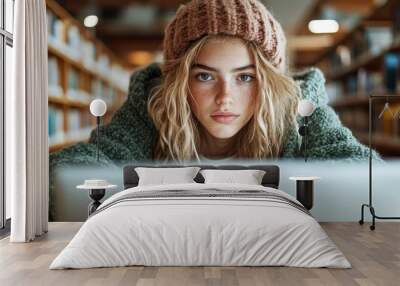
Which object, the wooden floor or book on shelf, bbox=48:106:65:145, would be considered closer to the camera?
the wooden floor

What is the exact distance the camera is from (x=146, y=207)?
4.60 meters

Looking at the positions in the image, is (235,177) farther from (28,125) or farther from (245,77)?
(28,125)

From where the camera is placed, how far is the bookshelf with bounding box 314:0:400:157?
6523 mm

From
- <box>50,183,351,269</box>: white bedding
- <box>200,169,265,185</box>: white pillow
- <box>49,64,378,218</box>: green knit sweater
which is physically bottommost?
<box>50,183,351,269</box>: white bedding

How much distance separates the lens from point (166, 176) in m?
6.21

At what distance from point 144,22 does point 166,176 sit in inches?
65.2

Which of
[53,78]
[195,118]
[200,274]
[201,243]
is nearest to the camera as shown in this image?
[200,274]

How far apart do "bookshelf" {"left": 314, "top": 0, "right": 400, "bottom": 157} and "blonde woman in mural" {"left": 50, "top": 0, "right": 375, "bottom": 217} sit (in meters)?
0.13

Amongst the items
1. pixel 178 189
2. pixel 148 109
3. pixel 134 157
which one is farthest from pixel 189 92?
pixel 178 189

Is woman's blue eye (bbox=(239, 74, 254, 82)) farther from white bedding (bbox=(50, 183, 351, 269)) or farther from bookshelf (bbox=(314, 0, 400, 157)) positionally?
white bedding (bbox=(50, 183, 351, 269))

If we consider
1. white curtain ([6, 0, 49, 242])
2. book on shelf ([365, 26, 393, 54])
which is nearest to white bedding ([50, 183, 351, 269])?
white curtain ([6, 0, 49, 242])

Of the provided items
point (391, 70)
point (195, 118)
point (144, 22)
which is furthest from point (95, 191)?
point (391, 70)

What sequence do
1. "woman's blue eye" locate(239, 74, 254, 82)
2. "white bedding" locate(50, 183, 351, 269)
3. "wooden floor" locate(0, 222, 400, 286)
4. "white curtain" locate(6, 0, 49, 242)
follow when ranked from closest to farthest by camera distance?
"wooden floor" locate(0, 222, 400, 286), "white bedding" locate(50, 183, 351, 269), "white curtain" locate(6, 0, 49, 242), "woman's blue eye" locate(239, 74, 254, 82)

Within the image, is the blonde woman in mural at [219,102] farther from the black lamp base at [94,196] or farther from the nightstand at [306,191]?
the black lamp base at [94,196]
